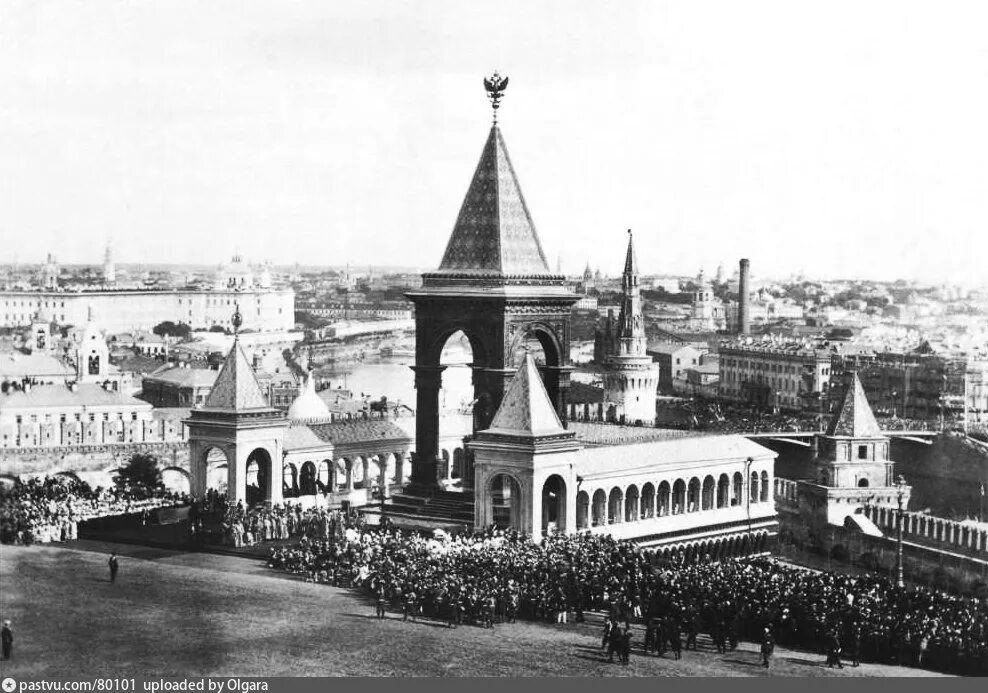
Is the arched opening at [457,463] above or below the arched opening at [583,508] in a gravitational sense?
above

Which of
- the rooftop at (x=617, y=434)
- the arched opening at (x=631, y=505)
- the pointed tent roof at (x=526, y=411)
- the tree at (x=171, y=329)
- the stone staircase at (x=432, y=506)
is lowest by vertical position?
the arched opening at (x=631, y=505)

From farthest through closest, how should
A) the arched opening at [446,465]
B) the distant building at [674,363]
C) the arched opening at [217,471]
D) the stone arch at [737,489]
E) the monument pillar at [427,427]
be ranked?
the distant building at [674,363]
the arched opening at [217,471]
the stone arch at [737,489]
the arched opening at [446,465]
the monument pillar at [427,427]

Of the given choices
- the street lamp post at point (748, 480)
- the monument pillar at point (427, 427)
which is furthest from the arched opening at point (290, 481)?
the street lamp post at point (748, 480)

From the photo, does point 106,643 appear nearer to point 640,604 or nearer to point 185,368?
point 640,604

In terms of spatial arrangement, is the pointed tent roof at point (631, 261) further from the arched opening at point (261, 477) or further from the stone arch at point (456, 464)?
the arched opening at point (261, 477)

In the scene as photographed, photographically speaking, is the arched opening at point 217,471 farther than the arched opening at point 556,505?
Yes

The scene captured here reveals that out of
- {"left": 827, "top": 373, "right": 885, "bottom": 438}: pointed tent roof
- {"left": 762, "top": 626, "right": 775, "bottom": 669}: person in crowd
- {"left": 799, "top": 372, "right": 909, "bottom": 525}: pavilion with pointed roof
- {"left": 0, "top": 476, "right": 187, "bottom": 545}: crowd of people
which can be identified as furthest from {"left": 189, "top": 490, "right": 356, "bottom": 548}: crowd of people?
{"left": 827, "top": 373, "right": 885, "bottom": 438}: pointed tent roof

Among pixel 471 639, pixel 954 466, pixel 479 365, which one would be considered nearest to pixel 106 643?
pixel 471 639
